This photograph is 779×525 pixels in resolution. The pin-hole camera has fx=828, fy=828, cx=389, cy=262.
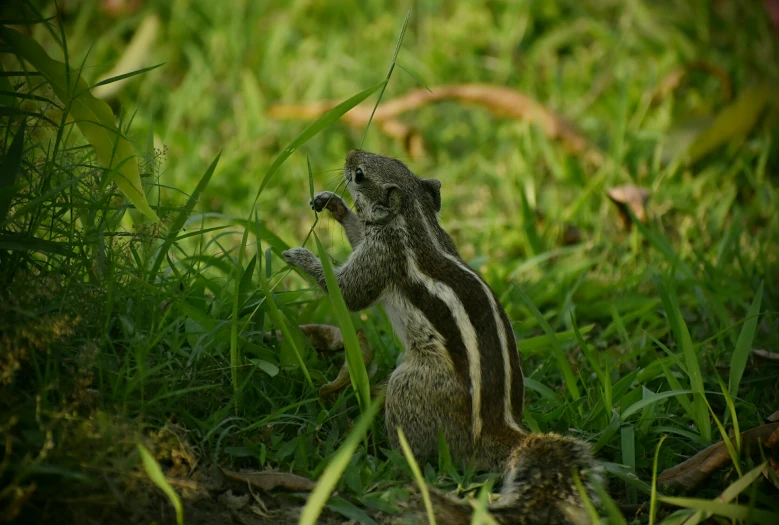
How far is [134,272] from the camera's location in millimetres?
3236

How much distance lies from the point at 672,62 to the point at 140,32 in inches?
173

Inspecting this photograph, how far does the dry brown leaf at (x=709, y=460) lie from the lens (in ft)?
10.0

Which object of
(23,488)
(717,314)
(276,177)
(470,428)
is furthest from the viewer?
(276,177)

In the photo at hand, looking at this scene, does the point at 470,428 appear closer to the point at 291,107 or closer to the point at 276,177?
the point at 276,177

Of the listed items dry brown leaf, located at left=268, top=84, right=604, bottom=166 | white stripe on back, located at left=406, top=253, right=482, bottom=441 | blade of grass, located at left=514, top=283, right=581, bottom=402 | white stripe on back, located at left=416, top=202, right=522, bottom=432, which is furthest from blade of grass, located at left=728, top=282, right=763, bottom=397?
dry brown leaf, located at left=268, top=84, right=604, bottom=166

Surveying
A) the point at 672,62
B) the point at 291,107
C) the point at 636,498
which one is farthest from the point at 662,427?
the point at 672,62

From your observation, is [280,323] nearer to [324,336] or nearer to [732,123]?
[324,336]

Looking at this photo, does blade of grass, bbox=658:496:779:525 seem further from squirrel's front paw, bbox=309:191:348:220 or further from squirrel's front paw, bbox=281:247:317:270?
squirrel's front paw, bbox=309:191:348:220

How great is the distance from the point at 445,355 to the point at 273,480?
80 cm

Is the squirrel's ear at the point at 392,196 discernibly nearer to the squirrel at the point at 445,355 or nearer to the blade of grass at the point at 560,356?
the squirrel at the point at 445,355

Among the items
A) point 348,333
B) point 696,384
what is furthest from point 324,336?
point 696,384

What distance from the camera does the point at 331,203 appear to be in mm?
3973

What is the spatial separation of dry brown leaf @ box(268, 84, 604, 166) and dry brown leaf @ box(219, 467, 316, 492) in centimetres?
371

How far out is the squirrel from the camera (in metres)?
2.83
